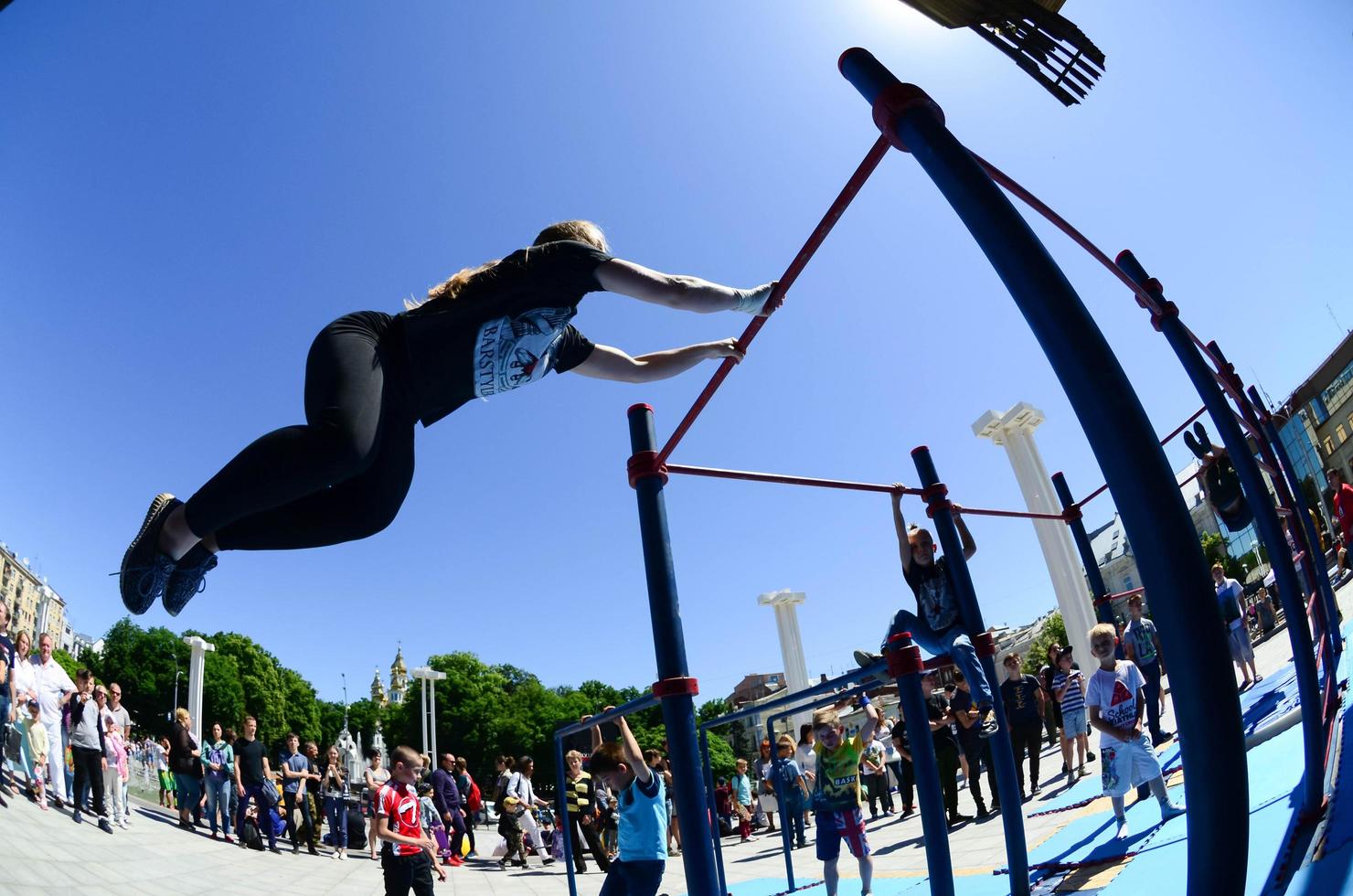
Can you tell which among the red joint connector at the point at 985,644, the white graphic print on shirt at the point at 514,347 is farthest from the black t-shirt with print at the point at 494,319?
the red joint connector at the point at 985,644

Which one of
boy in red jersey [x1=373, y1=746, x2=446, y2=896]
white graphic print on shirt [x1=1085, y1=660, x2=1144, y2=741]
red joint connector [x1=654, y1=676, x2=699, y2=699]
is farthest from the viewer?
boy in red jersey [x1=373, y1=746, x2=446, y2=896]

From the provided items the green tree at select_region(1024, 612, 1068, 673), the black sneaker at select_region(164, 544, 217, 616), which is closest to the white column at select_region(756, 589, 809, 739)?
the black sneaker at select_region(164, 544, 217, 616)

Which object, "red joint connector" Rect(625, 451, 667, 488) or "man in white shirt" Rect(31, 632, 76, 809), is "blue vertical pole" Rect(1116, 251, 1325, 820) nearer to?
"red joint connector" Rect(625, 451, 667, 488)

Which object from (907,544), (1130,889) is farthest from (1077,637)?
(1130,889)

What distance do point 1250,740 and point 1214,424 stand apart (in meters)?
2.88

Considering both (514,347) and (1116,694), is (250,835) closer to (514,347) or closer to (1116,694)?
(1116,694)

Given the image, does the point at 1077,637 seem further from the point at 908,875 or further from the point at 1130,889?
the point at 1130,889

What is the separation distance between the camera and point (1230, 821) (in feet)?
2.73

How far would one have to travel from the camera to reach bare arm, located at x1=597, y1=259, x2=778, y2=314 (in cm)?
200

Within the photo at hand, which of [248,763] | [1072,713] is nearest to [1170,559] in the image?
[1072,713]

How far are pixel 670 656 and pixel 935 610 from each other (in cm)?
206

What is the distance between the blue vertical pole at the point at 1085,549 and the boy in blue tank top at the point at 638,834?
3157mm

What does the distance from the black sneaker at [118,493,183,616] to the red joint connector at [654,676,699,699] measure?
1409 millimetres

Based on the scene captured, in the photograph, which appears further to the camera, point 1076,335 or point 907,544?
point 907,544
